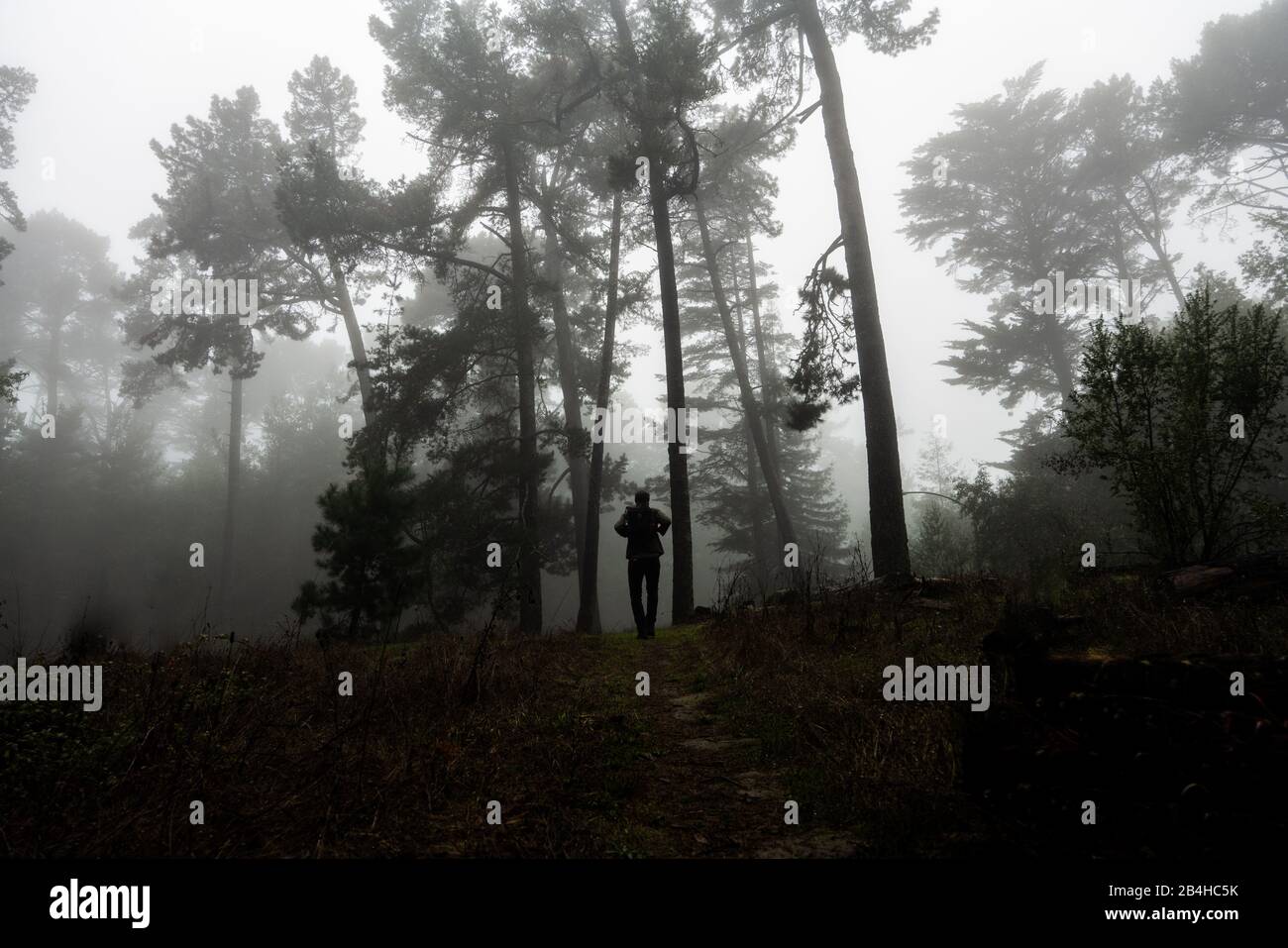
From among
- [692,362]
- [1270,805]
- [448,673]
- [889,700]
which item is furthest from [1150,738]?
[692,362]

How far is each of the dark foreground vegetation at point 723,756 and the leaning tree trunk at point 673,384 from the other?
240 inches

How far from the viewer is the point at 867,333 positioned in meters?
9.37

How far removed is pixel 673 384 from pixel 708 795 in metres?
9.33

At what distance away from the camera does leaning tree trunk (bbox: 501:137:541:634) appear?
1314 cm

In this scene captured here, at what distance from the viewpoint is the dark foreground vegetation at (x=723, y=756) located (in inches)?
79.1

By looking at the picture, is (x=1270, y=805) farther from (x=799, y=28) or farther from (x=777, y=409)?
(x=777, y=409)

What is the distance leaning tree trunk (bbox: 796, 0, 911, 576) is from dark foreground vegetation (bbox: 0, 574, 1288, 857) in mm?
3792

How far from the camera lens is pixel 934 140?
22.4 m
